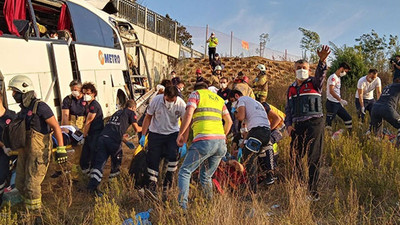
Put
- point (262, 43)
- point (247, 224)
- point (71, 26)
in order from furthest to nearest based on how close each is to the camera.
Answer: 1. point (262, 43)
2. point (71, 26)
3. point (247, 224)

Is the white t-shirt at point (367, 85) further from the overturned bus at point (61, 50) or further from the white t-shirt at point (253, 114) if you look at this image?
the overturned bus at point (61, 50)

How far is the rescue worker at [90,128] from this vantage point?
570 cm

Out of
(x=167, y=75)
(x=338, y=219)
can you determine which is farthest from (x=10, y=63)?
(x=167, y=75)

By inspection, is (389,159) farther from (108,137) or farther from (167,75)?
(167,75)

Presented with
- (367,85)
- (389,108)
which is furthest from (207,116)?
(367,85)

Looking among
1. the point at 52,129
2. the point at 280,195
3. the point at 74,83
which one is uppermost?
the point at 74,83

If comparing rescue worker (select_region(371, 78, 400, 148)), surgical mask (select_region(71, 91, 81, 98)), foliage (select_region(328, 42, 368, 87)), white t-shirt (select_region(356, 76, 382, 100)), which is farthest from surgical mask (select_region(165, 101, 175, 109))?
foliage (select_region(328, 42, 368, 87))

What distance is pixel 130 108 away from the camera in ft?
18.4

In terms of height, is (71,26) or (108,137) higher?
(71,26)

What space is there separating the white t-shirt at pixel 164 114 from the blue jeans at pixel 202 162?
2.53 feet

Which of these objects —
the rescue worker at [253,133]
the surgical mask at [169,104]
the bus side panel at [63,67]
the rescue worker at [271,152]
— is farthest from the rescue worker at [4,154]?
the rescue worker at [271,152]

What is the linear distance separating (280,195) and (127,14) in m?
13.7

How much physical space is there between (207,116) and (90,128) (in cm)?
226

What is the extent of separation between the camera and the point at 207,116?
14.4ft
